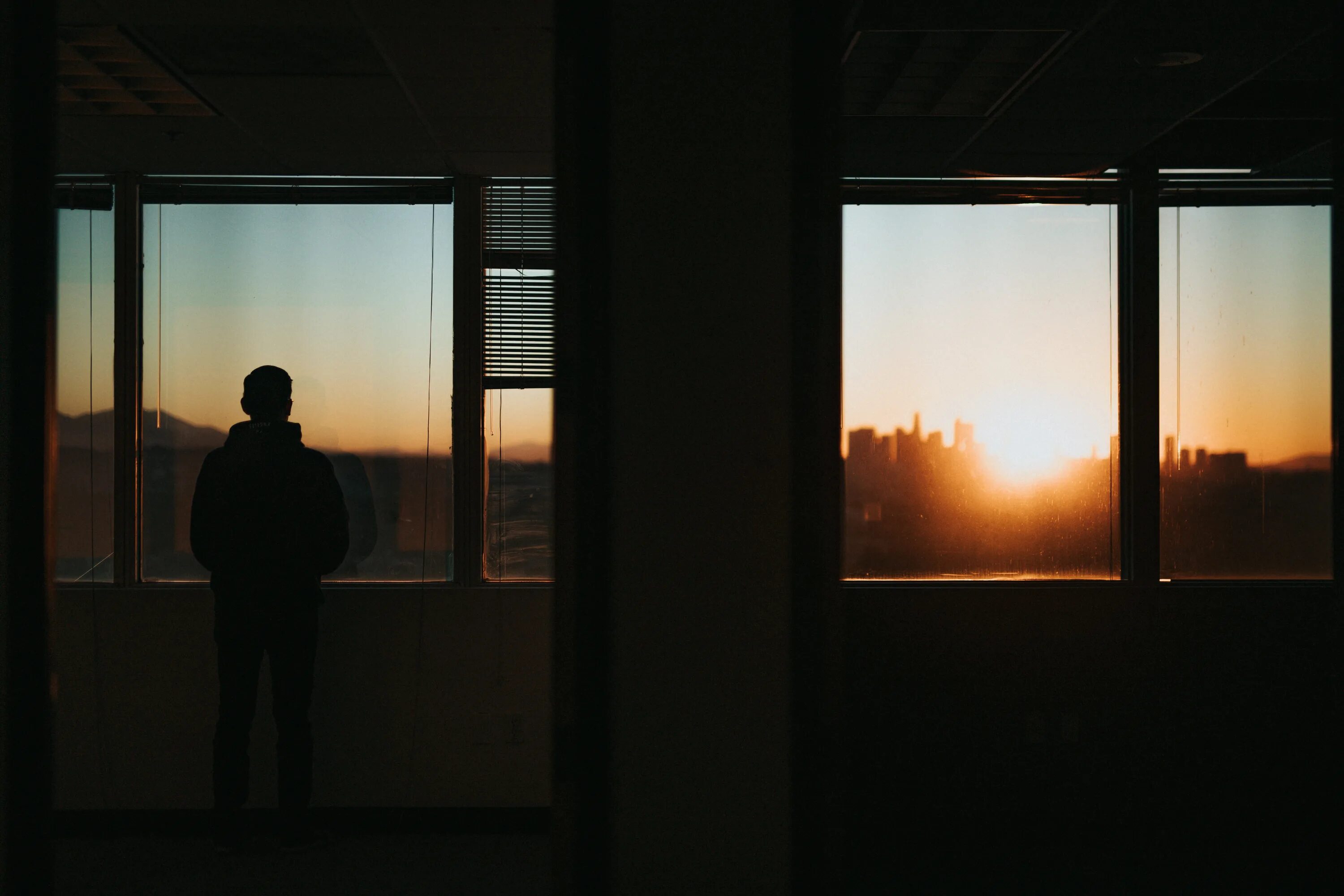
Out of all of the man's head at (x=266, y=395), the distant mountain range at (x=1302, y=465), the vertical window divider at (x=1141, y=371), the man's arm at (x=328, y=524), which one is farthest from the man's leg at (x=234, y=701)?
the distant mountain range at (x=1302, y=465)

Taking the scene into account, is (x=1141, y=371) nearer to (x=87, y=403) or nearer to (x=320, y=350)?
(x=320, y=350)

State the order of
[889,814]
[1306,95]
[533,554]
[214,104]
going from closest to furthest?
[214,104] < [1306,95] < [889,814] < [533,554]

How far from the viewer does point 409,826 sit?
3432 millimetres

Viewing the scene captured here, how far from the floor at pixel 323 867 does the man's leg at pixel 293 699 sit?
0.73 ft

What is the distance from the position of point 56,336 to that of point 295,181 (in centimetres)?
209

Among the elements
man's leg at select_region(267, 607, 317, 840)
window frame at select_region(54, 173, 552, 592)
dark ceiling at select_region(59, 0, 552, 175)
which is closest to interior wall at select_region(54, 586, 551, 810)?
window frame at select_region(54, 173, 552, 592)

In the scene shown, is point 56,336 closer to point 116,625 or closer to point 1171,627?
point 116,625

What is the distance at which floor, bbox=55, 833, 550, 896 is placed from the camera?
2906 millimetres

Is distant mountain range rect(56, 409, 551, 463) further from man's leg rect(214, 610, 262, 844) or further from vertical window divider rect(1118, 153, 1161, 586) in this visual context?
vertical window divider rect(1118, 153, 1161, 586)

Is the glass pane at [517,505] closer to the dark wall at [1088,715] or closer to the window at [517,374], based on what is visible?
the window at [517,374]

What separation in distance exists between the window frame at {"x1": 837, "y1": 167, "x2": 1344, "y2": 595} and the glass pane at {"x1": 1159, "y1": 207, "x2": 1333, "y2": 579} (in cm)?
7

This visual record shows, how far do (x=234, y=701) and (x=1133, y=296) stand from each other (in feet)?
12.1

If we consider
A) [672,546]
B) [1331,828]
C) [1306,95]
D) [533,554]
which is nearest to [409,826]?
[533,554]

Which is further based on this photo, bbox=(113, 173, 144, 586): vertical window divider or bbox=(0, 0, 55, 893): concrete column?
bbox=(113, 173, 144, 586): vertical window divider
